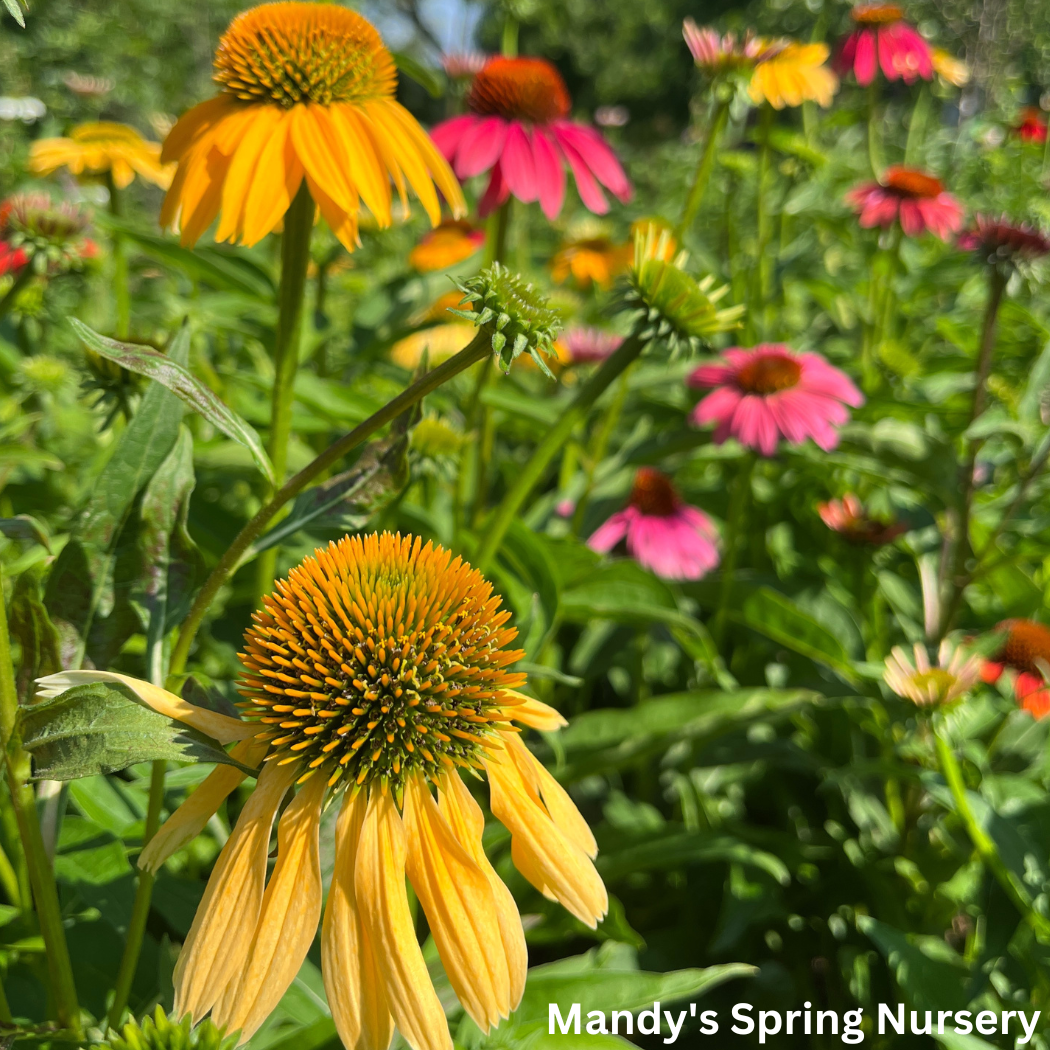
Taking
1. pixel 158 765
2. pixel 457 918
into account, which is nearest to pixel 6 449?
pixel 158 765

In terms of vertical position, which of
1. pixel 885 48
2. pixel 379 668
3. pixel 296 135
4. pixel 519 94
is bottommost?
pixel 379 668

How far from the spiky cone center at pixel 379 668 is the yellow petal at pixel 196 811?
0.07 feet

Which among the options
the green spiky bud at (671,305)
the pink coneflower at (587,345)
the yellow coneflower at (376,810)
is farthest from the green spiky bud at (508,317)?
the pink coneflower at (587,345)

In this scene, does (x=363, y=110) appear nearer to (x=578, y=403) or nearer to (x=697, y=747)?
(x=578, y=403)

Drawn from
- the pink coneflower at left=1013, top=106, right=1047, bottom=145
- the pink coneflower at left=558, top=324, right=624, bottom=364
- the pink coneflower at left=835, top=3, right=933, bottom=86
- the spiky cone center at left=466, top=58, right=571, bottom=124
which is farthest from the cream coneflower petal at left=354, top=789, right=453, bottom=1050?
the pink coneflower at left=1013, top=106, right=1047, bottom=145

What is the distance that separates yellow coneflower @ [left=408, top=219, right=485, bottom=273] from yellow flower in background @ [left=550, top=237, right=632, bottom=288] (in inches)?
11.3

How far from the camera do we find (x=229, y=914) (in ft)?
1.68

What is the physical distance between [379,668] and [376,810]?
0.29 feet

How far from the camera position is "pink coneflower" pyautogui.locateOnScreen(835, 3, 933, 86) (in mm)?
2195

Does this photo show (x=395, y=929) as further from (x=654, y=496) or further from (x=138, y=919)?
(x=654, y=496)

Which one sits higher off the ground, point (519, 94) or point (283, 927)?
point (519, 94)

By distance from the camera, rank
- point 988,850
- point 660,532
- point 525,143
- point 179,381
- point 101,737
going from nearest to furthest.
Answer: point 101,737 → point 179,381 → point 988,850 → point 525,143 → point 660,532

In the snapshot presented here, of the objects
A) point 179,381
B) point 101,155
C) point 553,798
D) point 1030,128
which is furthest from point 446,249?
point 1030,128

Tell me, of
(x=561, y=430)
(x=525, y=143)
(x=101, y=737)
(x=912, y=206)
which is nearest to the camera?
(x=101, y=737)
